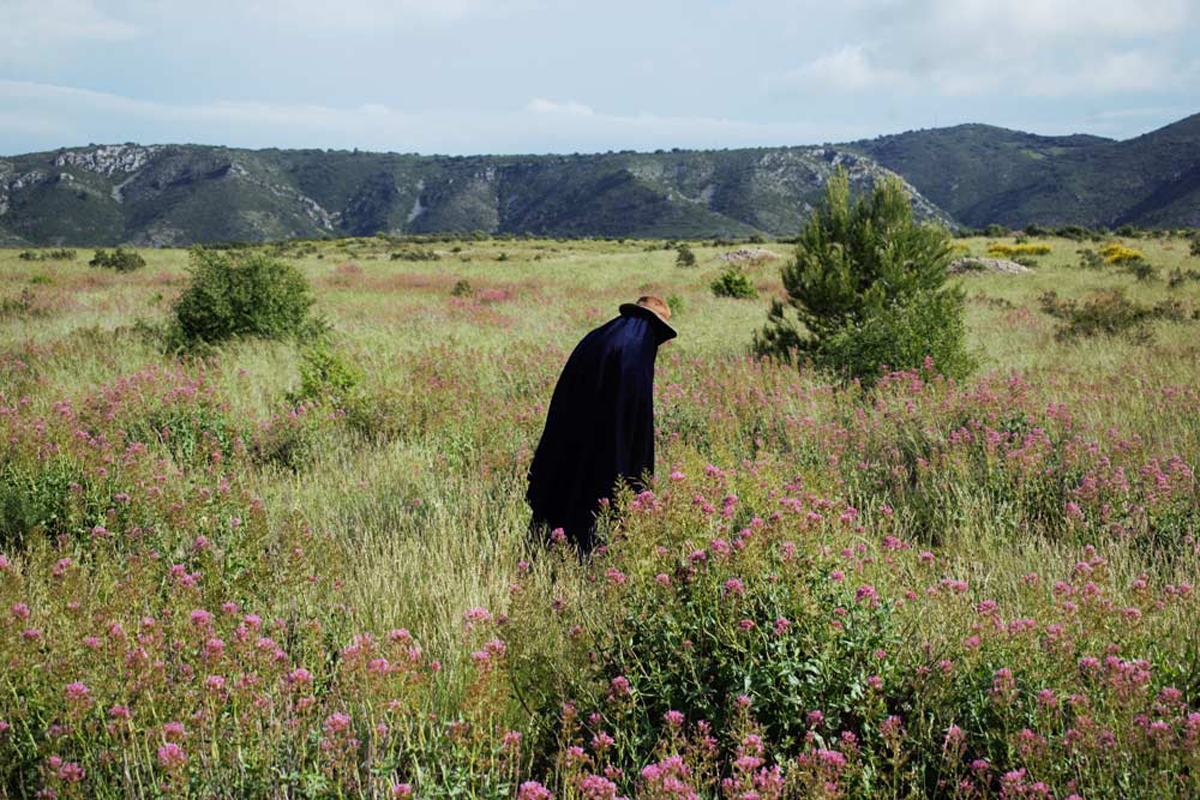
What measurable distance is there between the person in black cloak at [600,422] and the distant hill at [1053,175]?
83.4 meters

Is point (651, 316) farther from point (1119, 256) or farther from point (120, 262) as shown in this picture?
point (120, 262)

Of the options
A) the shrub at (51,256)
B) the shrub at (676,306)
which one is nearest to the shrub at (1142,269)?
the shrub at (676,306)

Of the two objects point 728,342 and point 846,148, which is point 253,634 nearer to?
point 728,342

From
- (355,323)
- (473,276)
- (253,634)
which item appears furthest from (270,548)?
(473,276)

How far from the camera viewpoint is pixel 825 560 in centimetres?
256

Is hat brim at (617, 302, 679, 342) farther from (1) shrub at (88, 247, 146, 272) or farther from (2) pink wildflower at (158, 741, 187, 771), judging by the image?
(1) shrub at (88, 247, 146, 272)

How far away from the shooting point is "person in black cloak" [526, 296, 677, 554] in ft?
13.0

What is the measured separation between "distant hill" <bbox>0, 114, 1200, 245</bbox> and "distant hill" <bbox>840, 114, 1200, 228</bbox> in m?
0.37

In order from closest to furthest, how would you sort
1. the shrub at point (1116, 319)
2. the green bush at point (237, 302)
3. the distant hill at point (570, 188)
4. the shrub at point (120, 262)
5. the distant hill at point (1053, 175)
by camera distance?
the green bush at point (237, 302) → the shrub at point (1116, 319) → the shrub at point (120, 262) → the distant hill at point (1053, 175) → the distant hill at point (570, 188)

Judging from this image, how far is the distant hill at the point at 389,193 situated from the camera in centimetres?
11881

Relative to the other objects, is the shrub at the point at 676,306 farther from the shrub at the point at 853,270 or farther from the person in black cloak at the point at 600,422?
the person in black cloak at the point at 600,422

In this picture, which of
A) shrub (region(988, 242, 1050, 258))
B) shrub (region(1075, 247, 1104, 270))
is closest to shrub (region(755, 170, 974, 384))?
shrub (region(1075, 247, 1104, 270))

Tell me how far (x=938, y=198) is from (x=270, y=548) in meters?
167

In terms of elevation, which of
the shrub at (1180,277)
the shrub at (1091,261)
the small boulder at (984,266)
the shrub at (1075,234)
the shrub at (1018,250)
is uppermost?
the shrub at (1075,234)
